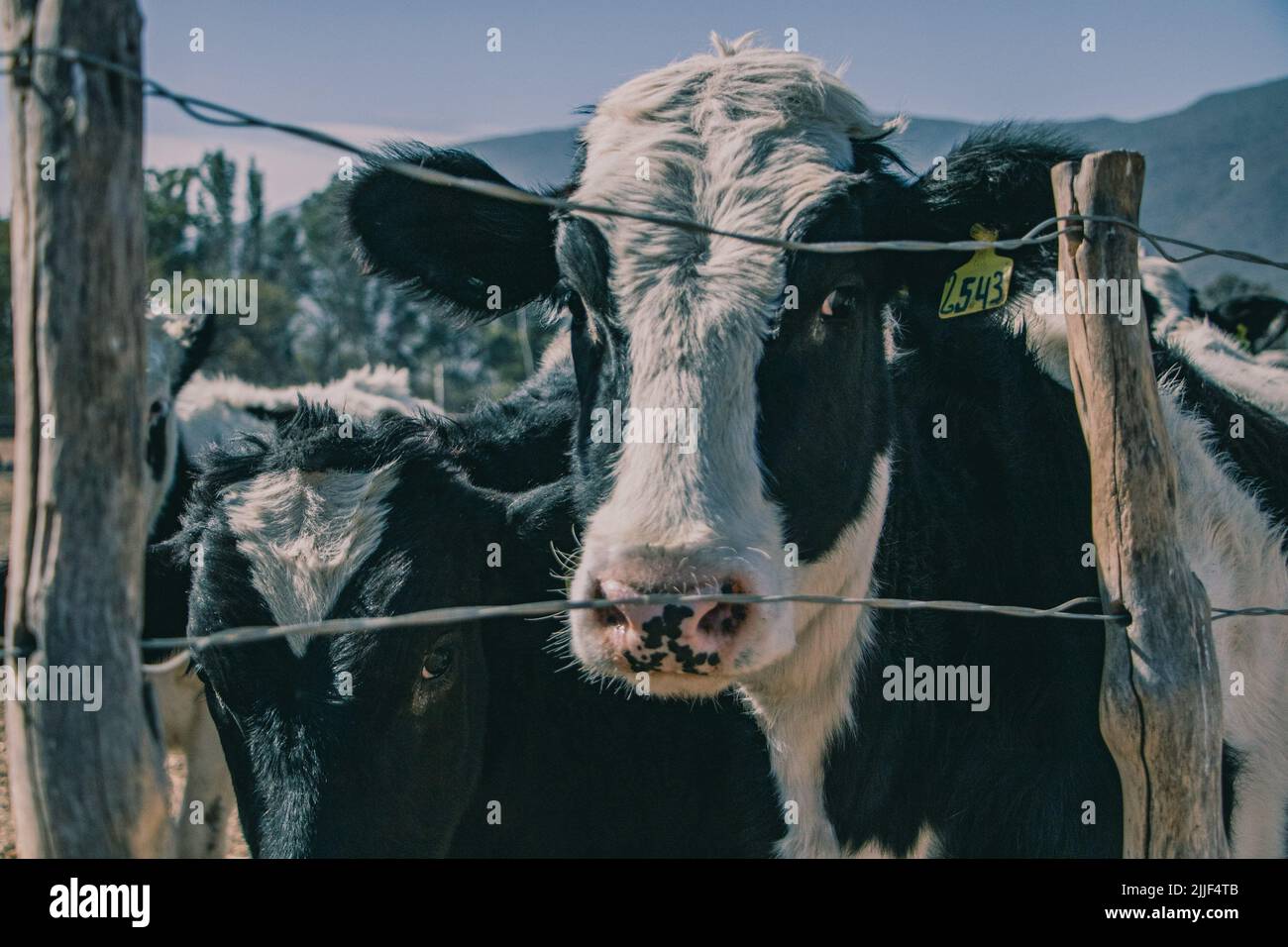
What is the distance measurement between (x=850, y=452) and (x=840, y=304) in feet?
1.21

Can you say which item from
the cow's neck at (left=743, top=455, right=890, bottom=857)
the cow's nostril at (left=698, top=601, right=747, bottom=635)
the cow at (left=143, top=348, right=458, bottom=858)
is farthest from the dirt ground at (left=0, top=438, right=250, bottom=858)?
the cow's nostril at (left=698, top=601, right=747, bottom=635)

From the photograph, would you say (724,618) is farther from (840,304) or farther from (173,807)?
(173,807)

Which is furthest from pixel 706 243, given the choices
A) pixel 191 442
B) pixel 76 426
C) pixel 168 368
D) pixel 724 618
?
pixel 168 368

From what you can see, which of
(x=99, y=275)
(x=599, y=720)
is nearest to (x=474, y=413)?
(x=599, y=720)

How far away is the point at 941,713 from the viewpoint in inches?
135

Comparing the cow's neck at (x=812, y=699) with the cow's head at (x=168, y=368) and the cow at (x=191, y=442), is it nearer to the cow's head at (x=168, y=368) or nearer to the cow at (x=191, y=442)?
the cow at (x=191, y=442)

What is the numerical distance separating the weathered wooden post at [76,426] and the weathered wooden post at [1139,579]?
1.79 m

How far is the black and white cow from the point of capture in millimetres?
2854

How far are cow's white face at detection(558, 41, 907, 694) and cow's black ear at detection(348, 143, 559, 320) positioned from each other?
0.31 m

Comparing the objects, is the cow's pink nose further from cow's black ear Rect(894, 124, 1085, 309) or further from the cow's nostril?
cow's black ear Rect(894, 124, 1085, 309)

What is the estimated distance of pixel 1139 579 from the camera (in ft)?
8.11

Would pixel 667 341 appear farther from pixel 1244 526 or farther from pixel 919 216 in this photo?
pixel 1244 526

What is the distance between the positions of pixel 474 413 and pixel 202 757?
2.09m

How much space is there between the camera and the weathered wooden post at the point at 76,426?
1899 mm
